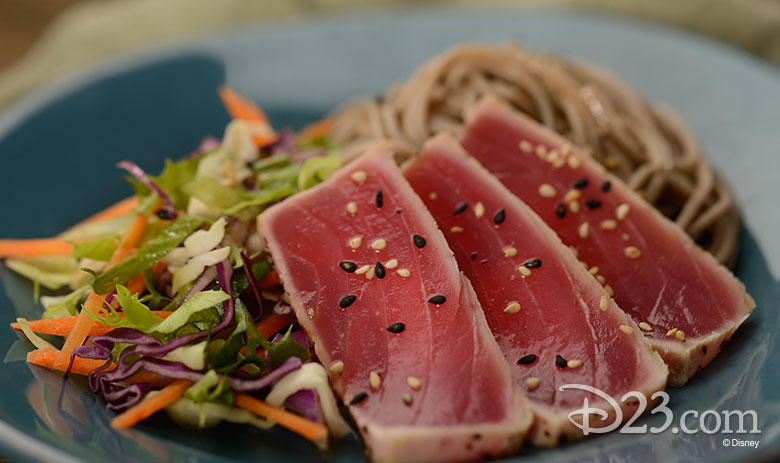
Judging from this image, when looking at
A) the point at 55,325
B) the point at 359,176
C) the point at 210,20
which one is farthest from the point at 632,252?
the point at 210,20

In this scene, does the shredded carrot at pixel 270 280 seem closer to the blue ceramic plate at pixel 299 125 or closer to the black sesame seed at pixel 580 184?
the blue ceramic plate at pixel 299 125

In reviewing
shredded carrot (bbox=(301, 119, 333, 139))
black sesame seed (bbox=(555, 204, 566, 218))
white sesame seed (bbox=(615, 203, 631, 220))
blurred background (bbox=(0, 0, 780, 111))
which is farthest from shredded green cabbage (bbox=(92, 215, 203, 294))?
blurred background (bbox=(0, 0, 780, 111))

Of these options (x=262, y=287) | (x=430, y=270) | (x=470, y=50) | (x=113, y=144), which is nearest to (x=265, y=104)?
(x=113, y=144)

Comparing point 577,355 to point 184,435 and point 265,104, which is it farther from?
point 265,104

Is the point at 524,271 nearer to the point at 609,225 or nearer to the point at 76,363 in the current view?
the point at 609,225

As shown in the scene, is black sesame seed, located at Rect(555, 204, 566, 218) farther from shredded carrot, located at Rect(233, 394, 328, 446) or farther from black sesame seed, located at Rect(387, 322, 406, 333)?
shredded carrot, located at Rect(233, 394, 328, 446)

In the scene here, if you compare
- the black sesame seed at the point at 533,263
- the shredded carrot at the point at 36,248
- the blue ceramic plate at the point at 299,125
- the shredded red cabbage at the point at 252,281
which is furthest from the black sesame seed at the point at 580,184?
the shredded carrot at the point at 36,248
